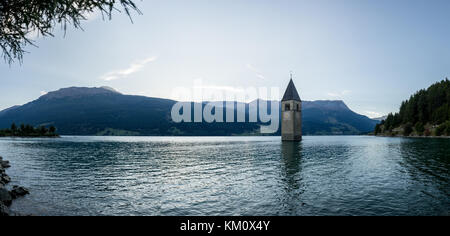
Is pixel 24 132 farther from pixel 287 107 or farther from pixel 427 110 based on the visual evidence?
pixel 427 110

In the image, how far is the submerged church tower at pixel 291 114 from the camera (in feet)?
410

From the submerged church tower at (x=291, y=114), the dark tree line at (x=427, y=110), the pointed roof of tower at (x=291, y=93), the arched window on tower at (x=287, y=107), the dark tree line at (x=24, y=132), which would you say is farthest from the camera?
the dark tree line at (x=24, y=132)

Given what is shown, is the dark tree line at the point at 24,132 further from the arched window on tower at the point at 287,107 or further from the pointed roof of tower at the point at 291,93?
the pointed roof of tower at the point at 291,93

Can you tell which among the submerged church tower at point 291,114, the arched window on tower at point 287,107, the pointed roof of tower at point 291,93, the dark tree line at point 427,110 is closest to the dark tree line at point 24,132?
the submerged church tower at point 291,114

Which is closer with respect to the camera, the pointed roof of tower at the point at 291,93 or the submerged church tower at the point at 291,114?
the submerged church tower at the point at 291,114

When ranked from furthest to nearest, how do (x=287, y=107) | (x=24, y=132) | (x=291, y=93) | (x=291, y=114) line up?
(x=24, y=132)
(x=291, y=93)
(x=287, y=107)
(x=291, y=114)

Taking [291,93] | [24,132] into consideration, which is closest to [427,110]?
[291,93]

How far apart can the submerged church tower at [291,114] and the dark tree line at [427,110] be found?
273 ft

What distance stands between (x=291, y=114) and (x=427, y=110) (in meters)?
107

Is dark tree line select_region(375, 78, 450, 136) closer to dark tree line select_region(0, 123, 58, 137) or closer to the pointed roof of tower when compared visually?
the pointed roof of tower

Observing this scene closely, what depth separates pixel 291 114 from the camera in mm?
124688

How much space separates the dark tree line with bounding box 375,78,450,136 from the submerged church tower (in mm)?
83092

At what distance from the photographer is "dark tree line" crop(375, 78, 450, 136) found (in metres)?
140
